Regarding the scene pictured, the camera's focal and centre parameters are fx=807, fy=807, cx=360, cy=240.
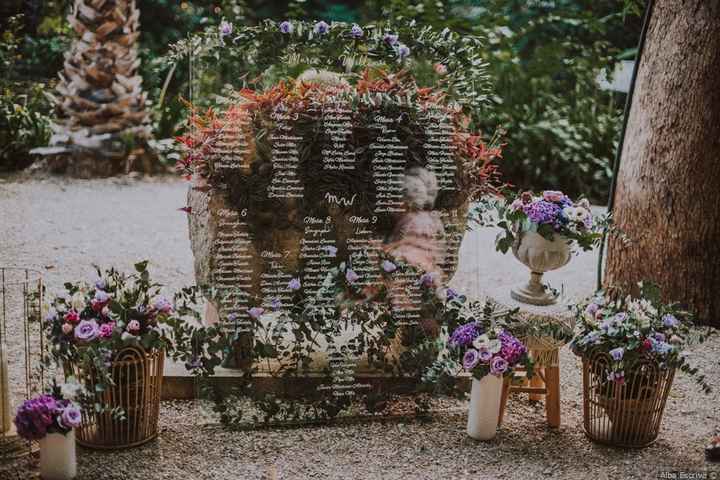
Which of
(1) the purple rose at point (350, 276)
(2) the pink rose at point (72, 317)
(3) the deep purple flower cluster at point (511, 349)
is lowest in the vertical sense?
(3) the deep purple flower cluster at point (511, 349)

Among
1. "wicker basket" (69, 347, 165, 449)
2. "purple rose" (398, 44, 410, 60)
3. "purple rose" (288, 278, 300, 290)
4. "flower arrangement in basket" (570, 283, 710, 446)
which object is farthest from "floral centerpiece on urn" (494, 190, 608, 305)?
"wicker basket" (69, 347, 165, 449)

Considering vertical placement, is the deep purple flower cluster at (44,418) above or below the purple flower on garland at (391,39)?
below

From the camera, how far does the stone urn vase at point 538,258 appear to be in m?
3.31

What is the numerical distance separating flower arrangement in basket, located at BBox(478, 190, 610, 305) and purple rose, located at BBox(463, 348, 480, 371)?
1.13 feet

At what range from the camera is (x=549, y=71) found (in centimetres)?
868

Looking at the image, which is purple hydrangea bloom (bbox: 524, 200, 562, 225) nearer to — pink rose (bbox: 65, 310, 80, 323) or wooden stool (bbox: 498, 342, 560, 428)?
wooden stool (bbox: 498, 342, 560, 428)

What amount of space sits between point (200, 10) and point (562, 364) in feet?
22.2

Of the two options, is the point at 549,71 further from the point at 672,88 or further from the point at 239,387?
the point at 239,387

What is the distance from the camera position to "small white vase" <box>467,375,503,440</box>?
318cm

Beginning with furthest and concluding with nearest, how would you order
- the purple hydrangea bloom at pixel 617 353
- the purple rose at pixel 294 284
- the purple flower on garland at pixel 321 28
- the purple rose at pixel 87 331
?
the purple flower on garland at pixel 321 28, the purple rose at pixel 294 284, the purple hydrangea bloom at pixel 617 353, the purple rose at pixel 87 331

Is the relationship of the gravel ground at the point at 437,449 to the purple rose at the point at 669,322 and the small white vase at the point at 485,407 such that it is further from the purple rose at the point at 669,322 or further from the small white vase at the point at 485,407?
the purple rose at the point at 669,322

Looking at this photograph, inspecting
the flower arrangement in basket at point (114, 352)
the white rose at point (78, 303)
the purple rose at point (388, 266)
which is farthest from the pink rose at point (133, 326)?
the purple rose at point (388, 266)

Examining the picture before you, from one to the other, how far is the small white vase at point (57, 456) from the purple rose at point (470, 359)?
147cm

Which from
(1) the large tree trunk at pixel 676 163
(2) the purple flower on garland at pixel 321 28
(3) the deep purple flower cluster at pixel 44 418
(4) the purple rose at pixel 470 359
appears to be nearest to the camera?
(3) the deep purple flower cluster at pixel 44 418
